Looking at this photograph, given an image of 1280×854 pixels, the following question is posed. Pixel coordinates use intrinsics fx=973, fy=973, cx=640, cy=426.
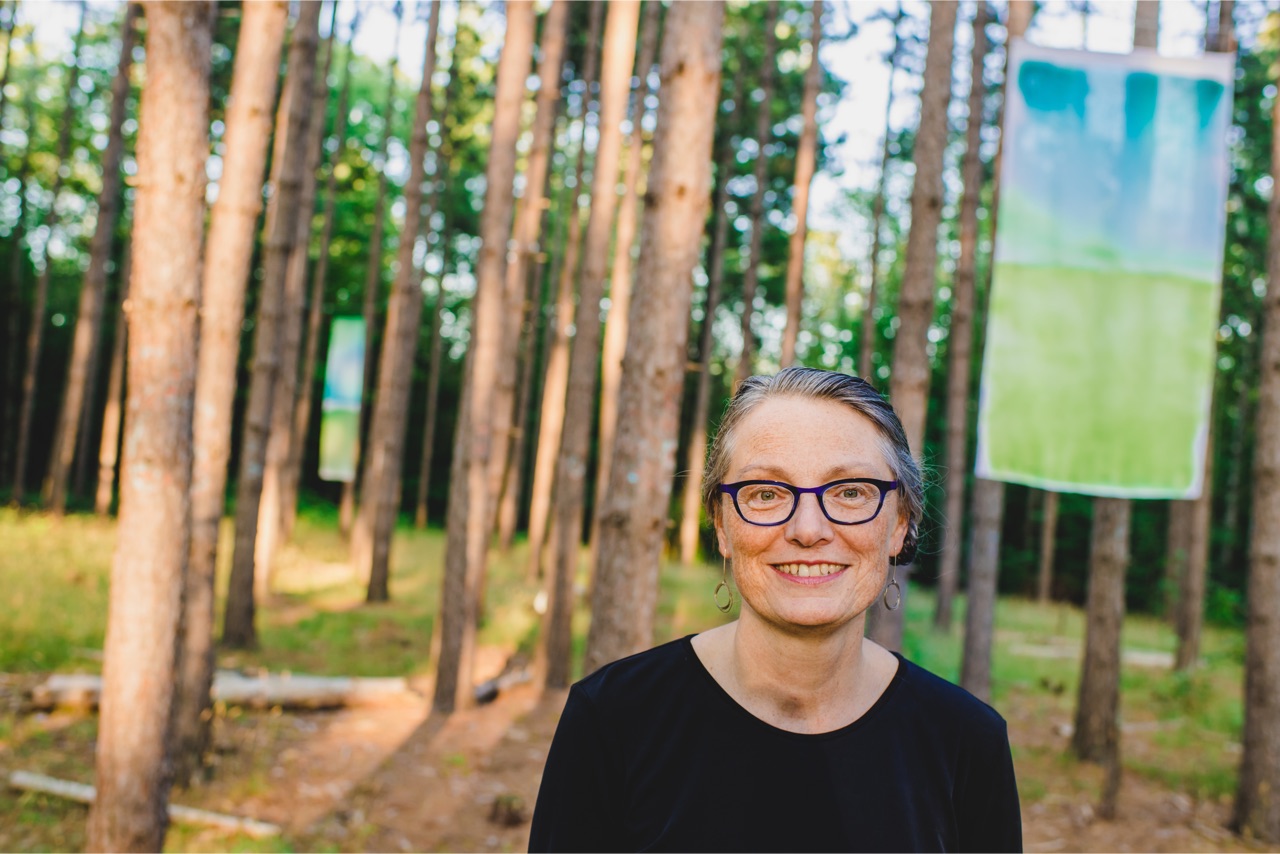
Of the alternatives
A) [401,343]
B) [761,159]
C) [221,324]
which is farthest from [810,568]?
[761,159]

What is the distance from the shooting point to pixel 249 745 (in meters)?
6.81

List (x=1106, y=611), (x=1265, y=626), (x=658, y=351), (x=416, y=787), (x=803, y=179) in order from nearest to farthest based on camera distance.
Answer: (x=658, y=351), (x=1265, y=626), (x=416, y=787), (x=1106, y=611), (x=803, y=179)

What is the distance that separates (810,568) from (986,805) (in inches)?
20.2

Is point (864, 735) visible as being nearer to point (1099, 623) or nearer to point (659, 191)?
point (659, 191)

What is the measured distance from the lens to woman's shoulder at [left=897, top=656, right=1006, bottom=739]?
1.65m

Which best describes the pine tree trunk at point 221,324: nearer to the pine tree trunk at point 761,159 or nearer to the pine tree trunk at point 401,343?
the pine tree trunk at point 401,343

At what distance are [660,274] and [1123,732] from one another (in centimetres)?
782

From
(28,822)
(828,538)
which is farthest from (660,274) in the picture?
(28,822)

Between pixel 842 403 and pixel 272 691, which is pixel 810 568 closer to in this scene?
pixel 842 403

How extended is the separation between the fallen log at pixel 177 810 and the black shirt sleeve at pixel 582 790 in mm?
4575

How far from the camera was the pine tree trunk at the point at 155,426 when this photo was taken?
13.2 feet

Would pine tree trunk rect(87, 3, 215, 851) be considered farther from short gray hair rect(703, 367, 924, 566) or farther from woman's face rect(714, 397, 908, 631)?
woman's face rect(714, 397, 908, 631)

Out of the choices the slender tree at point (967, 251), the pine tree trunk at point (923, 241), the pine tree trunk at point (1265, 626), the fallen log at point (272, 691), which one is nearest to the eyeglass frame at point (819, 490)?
the pine tree trunk at point (923, 241)

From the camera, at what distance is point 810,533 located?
157 cm
